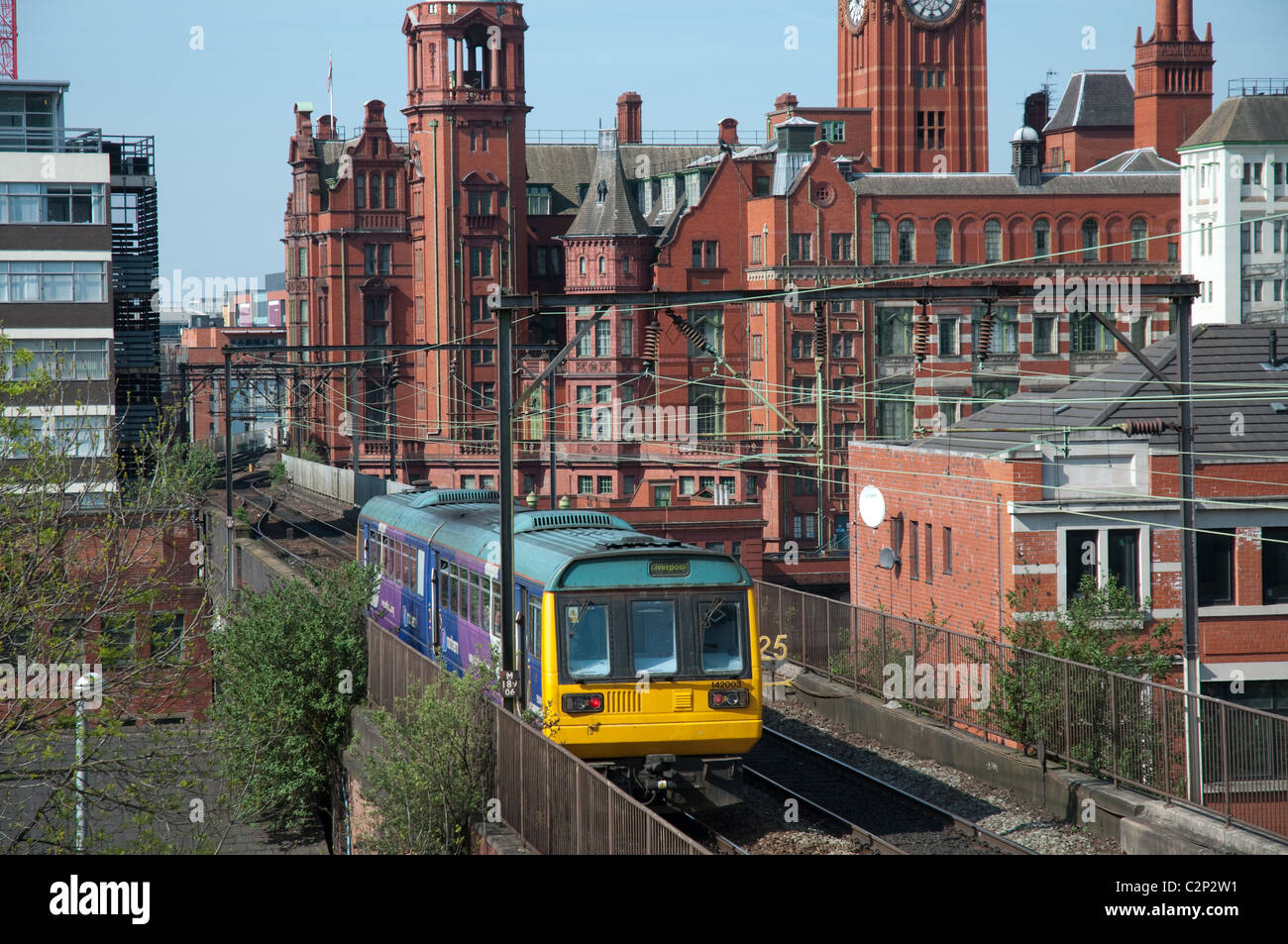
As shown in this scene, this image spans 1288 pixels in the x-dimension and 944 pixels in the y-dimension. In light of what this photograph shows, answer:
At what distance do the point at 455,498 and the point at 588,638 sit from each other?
10648 mm

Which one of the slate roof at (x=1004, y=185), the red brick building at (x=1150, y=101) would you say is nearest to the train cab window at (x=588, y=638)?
the slate roof at (x=1004, y=185)

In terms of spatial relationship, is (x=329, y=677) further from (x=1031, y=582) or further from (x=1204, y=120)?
(x=1204, y=120)

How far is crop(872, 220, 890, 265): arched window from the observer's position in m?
74.7

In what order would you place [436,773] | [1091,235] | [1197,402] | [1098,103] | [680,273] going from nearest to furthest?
[436,773] → [1197,402] → [1091,235] → [680,273] → [1098,103]

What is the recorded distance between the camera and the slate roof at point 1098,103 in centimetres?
12038

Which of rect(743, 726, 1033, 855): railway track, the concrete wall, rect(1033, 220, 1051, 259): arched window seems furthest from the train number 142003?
rect(1033, 220, 1051, 259): arched window

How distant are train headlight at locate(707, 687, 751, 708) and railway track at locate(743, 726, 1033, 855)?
1.79 m

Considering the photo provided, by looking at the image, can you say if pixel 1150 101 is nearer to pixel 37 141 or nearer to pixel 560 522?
pixel 37 141

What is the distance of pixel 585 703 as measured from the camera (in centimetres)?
1609

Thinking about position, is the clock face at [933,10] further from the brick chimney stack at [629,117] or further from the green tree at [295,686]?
the green tree at [295,686]

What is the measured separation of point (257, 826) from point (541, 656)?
505 inches

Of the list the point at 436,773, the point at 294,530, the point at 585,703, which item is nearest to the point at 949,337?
the point at 294,530

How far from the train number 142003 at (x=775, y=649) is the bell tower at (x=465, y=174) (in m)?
56.3

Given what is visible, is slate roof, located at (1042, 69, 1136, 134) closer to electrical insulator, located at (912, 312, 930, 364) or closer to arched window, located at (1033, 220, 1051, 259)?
arched window, located at (1033, 220, 1051, 259)
